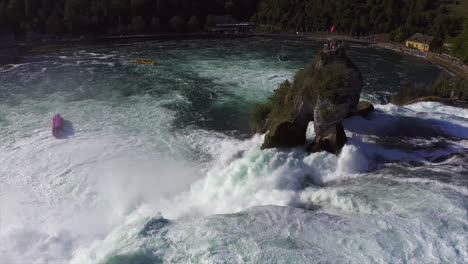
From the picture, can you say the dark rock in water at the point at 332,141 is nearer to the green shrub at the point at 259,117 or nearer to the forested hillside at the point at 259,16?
the green shrub at the point at 259,117

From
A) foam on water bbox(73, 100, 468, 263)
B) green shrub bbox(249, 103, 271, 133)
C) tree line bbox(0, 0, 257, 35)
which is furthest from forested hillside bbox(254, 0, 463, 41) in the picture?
foam on water bbox(73, 100, 468, 263)

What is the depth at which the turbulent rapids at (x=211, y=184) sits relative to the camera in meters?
21.6

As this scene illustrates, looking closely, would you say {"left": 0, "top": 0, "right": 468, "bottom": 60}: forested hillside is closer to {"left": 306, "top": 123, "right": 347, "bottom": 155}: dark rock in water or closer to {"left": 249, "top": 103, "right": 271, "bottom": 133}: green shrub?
{"left": 249, "top": 103, "right": 271, "bottom": 133}: green shrub

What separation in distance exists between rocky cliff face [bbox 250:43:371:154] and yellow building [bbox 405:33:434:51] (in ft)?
185

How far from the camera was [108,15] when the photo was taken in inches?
4028

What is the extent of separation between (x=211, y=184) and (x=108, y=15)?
86.3 meters

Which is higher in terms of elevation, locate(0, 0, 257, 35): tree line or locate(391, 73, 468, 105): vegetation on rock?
locate(0, 0, 257, 35): tree line

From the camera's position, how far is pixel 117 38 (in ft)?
312

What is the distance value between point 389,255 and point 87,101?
43318mm

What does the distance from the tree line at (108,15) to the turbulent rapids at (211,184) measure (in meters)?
44.0

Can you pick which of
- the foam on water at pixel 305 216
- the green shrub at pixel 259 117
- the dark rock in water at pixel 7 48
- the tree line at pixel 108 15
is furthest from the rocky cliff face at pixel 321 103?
the tree line at pixel 108 15

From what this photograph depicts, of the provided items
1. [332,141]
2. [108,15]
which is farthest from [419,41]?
[108,15]

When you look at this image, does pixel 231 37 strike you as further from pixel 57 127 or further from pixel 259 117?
pixel 57 127

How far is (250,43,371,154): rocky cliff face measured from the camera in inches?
1223
